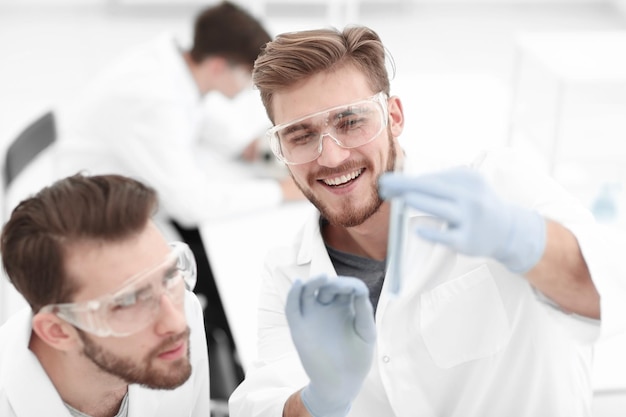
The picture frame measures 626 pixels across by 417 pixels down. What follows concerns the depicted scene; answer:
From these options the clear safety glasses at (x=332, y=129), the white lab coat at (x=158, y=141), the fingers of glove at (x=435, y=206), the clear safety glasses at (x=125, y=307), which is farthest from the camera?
the white lab coat at (x=158, y=141)

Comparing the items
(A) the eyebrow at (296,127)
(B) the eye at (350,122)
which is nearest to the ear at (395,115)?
(B) the eye at (350,122)

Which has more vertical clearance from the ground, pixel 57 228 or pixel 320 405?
pixel 57 228

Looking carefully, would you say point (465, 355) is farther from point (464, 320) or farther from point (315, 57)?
point (315, 57)

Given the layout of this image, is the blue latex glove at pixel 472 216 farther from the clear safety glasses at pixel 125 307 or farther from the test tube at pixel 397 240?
the clear safety glasses at pixel 125 307

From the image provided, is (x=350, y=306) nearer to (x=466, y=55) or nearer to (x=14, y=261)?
(x=14, y=261)

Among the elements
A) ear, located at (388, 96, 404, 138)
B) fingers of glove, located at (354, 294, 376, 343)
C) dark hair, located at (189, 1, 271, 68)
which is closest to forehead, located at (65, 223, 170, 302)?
fingers of glove, located at (354, 294, 376, 343)

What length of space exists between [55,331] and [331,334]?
20.4 inches

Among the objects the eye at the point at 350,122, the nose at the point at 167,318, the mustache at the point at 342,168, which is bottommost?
the nose at the point at 167,318

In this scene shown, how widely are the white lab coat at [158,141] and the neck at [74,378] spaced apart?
1.21 m

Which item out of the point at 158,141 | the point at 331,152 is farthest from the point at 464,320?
the point at 158,141

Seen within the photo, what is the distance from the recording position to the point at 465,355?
1832 mm

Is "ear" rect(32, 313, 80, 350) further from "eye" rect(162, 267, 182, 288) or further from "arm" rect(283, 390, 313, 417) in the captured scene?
"arm" rect(283, 390, 313, 417)

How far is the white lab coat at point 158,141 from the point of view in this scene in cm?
295

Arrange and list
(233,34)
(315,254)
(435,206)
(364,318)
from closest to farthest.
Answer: (435,206)
(364,318)
(315,254)
(233,34)
